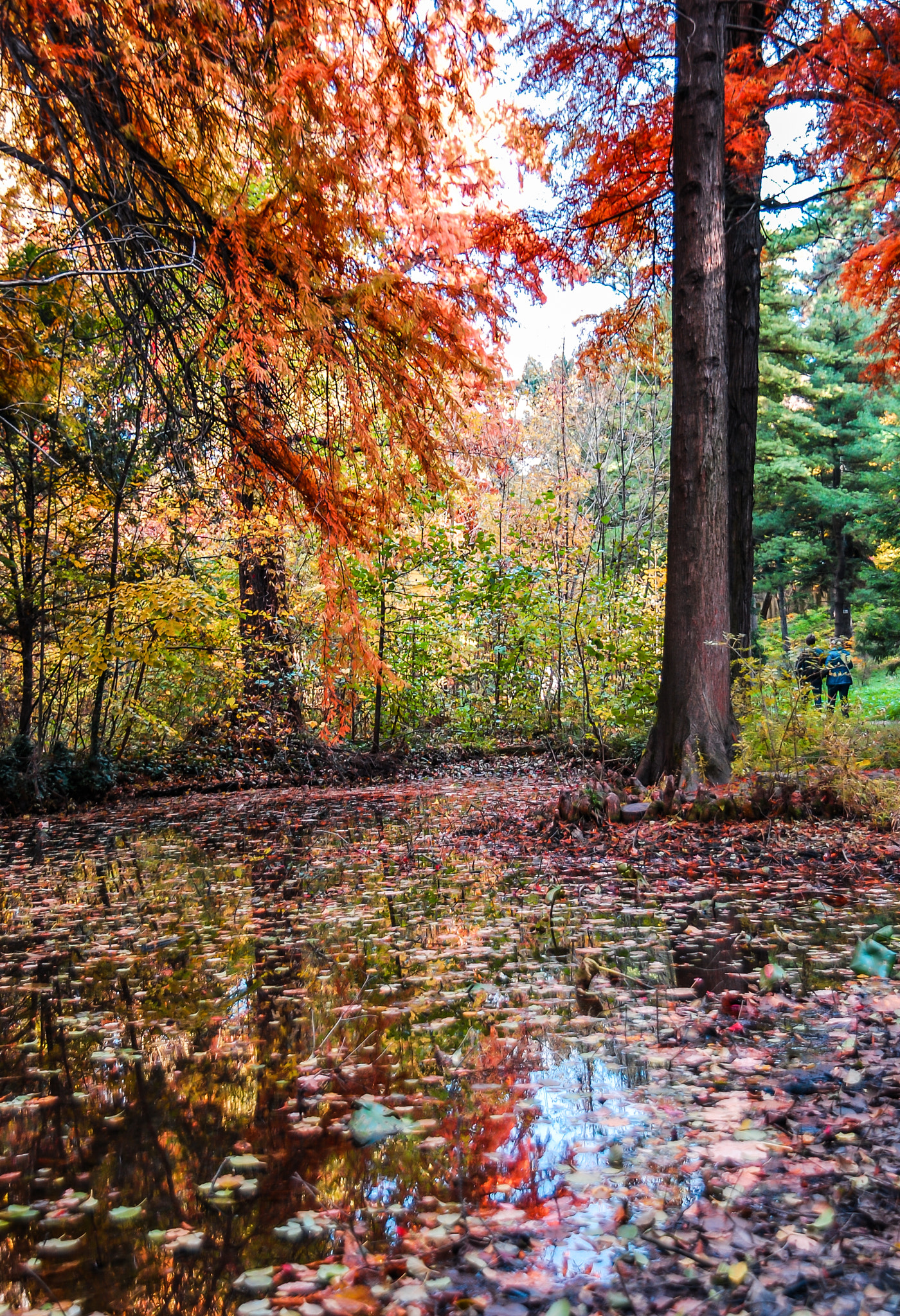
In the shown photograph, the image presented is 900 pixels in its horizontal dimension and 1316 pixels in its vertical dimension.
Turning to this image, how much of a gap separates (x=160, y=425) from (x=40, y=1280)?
25.4 ft

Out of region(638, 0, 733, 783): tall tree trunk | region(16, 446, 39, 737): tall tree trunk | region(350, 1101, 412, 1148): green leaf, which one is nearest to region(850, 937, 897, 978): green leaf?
region(350, 1101, 412, 1148): green leaf

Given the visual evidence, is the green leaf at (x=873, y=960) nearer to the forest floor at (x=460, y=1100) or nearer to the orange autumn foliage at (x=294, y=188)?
the forest floor at (x=460, y=1100)

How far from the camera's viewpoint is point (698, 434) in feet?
21.1

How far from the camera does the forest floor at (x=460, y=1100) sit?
149 cm

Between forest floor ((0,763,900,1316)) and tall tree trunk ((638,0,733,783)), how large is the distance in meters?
1.97

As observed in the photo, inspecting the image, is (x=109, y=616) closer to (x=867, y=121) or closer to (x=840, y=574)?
(x=867, y=121)

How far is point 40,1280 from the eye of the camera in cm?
153

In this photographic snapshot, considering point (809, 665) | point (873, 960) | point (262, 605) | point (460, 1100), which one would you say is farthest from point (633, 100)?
point (460, 1100)

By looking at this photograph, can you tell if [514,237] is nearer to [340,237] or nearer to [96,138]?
[340,237]

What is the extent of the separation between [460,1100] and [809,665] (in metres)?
4.78

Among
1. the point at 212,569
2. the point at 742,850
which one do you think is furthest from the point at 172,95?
the point at 212,569

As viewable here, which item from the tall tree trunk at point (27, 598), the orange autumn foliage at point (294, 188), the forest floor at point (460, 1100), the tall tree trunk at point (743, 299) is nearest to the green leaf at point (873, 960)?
the forest floor at point (460, 1100)

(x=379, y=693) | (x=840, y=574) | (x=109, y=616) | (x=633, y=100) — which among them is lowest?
(x=379, y=693)

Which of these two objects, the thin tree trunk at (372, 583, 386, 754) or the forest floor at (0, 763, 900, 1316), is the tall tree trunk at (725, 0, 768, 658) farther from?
the thin tree trunk at (372, 583, 386, 754)
